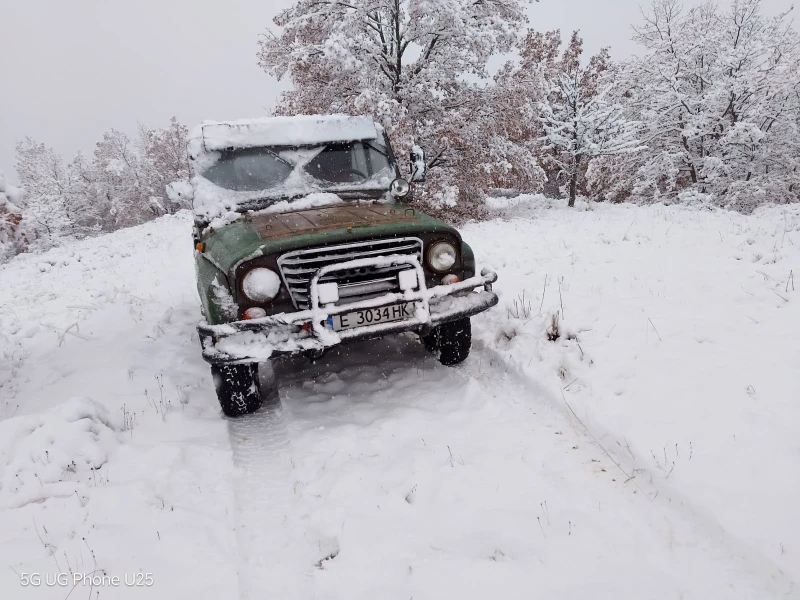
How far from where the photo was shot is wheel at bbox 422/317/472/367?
409cm

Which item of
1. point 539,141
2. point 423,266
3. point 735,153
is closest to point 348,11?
point 423,266

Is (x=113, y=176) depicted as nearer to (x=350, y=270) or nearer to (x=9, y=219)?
(x=9, y=219)

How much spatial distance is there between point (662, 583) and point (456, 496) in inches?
39.2

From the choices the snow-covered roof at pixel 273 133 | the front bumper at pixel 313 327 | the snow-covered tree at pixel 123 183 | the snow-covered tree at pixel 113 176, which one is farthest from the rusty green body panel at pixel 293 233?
the snow-covered tree at pixel 123 183

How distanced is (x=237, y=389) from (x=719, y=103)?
20.0 m

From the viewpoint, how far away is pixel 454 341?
13.6 feet

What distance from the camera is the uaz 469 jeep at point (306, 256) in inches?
127

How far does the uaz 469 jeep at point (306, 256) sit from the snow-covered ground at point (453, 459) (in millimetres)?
611

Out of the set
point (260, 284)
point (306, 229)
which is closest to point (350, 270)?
point (306, 229)

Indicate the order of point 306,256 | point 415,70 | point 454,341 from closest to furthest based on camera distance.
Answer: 1. point 306,256
2. point 454,341
3. point 415,70

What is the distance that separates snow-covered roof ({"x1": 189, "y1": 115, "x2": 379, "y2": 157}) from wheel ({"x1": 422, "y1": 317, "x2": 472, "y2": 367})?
Answer: 2167 mm

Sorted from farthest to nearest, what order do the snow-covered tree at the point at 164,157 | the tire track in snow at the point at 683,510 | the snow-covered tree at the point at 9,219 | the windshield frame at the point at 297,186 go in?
the snow-covered tree at the point at 164,157, the snow-covered tree at the point at 9,219, the windshield frame at the point at 297,186, the tire track in snow at the point at 683,510

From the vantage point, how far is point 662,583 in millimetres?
1954

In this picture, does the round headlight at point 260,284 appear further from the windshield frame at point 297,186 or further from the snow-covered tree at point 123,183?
the snow-covered tree at point 123,183
